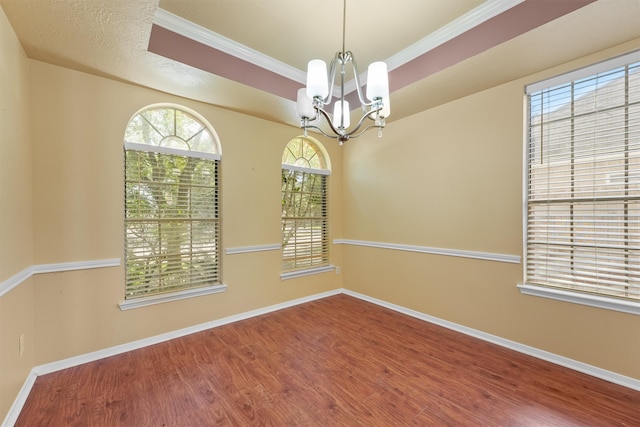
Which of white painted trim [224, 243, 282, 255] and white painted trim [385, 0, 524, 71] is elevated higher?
white painted trim [385, 0, 524, 71]

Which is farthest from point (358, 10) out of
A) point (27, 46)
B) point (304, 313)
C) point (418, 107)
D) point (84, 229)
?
point (304, 313)

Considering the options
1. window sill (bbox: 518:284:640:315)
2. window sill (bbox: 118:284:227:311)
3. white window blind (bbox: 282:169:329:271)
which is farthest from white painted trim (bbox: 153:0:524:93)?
window sill (bbox: 118:284:227:311)

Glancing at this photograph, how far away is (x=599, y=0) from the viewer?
4.93ft

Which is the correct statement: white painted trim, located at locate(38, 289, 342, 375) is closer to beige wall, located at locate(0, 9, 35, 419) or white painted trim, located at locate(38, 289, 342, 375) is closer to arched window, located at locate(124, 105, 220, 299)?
beige wall, located at locate(0, 9, 35, 419)

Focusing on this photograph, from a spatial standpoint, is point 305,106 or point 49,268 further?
point 49,268

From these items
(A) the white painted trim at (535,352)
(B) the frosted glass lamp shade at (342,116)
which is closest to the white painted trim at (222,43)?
(B) the frosted glass lamp shade at (342,116)

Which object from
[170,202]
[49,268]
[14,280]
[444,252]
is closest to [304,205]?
[170,202]

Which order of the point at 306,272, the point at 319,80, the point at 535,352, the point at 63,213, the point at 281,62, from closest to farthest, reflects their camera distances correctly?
the point at 319,80 < the point at 63,213 < the point at 535,352 < the point at 281,62 < the point at 306,272

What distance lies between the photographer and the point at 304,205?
3836 mm

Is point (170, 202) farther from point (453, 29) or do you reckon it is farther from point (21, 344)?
point (453, 29)

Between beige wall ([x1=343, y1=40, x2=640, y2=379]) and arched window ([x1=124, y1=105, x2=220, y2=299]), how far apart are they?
2.16 m

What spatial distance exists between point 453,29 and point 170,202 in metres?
3.11

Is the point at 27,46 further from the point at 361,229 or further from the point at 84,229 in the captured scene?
the point at 361,229

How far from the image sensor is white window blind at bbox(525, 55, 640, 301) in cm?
193
